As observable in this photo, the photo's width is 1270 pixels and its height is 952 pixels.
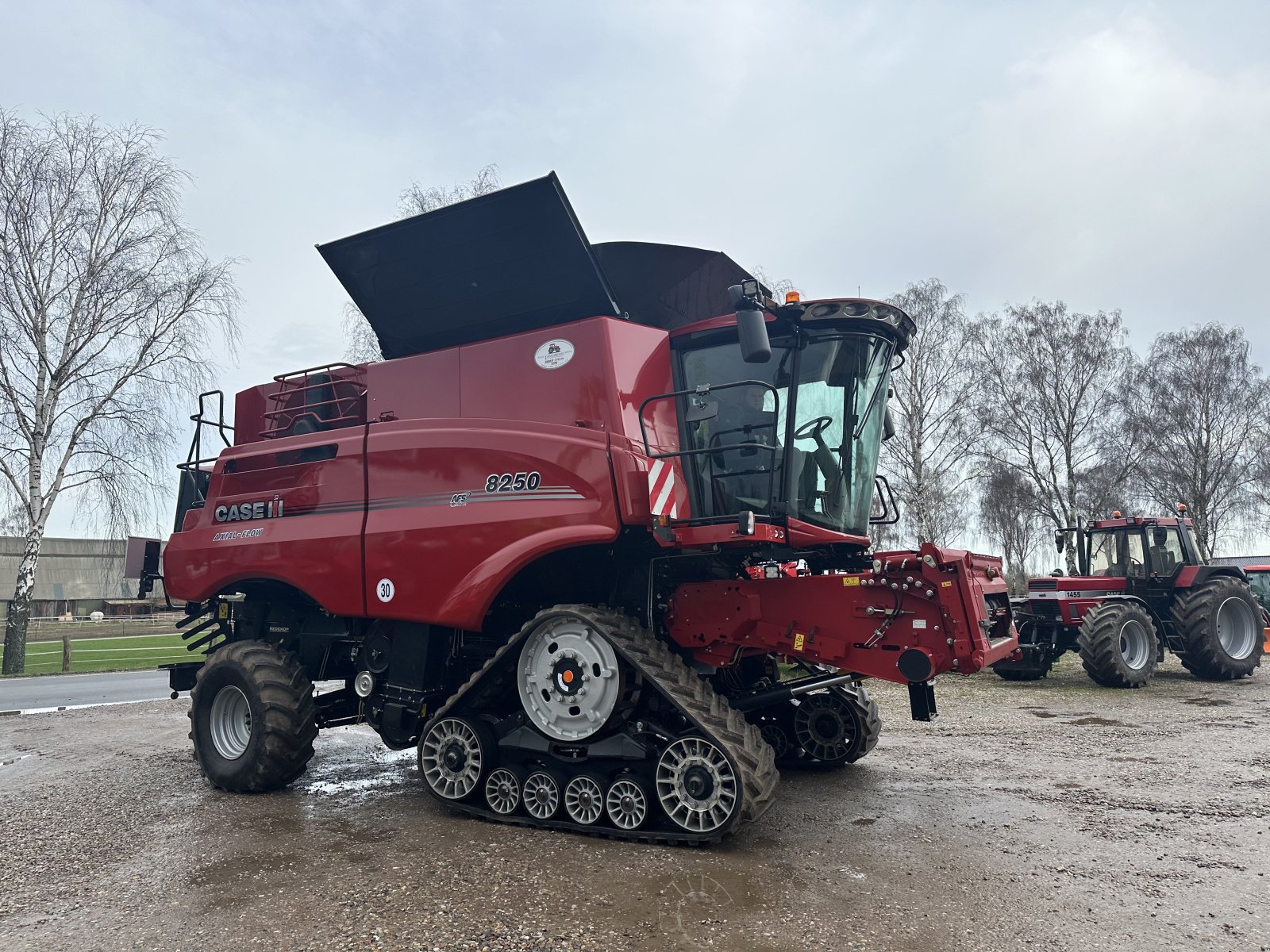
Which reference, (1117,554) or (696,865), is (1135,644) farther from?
(696,865)

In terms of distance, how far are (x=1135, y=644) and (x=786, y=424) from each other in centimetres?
904

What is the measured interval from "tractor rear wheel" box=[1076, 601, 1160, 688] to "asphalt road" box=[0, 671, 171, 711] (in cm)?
1330

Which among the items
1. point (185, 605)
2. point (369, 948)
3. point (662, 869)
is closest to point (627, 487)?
point (662, 869)

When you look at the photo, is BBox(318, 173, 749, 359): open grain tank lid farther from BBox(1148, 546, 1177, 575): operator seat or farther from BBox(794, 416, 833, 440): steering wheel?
BBox(1148, 546, 1177, 575): operator seat

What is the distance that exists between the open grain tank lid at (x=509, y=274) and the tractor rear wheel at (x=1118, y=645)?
790cm

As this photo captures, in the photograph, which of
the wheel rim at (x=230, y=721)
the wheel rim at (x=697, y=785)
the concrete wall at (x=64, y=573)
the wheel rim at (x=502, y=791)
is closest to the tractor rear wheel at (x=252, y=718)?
the wheel rim at (x=230, y=721)

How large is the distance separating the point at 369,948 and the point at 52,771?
5609 mm

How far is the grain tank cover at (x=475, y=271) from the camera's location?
5.95 m

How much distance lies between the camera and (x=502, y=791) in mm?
5594

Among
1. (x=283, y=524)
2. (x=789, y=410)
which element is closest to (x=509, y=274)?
(x=789, y=410)

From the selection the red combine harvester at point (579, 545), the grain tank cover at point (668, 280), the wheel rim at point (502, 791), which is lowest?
the wheel rim at point (502, 791)

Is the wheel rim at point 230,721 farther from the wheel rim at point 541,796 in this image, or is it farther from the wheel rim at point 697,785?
the wheel rim at point 697,785

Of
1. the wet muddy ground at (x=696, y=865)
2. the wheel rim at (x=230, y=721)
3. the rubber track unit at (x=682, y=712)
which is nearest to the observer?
the wet muddy ground at (x=696, y=865)

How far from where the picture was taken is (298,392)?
747cm
